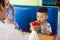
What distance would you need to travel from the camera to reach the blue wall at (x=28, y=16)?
1108mm

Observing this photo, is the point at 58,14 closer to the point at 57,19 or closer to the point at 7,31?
the point at 57,19

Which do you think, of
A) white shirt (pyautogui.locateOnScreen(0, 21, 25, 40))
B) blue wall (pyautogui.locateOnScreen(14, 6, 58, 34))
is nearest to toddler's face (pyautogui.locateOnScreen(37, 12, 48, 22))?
blue wall (pyautogui.locateOnScreen(14, 6, 58, 34))

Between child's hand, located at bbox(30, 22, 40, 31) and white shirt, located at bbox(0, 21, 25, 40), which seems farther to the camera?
child's hand, located at bbox(30, 22, 40, 31)

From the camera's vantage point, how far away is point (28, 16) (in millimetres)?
1172

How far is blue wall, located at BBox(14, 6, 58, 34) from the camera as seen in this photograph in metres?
1.11

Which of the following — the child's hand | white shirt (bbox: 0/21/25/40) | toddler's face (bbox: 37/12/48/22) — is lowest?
the child's hand

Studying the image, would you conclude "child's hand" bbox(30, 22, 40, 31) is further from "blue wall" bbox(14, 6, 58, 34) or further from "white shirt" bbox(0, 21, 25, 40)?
"white shirt" bbox(0, 21, 25, 40)

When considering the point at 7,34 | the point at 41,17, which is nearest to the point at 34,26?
the point at 41,17

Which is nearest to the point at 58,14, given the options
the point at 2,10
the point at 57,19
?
the point at 57,19

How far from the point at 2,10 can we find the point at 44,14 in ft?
1.72

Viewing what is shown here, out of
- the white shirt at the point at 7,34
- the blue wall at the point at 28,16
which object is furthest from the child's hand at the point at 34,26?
the white shirt at the point at 7,34

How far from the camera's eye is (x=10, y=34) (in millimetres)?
598

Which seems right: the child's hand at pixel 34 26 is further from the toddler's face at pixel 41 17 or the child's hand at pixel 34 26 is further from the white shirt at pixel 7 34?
the white shirt at pixel 7 34

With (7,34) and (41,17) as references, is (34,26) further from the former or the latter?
(7,34)
